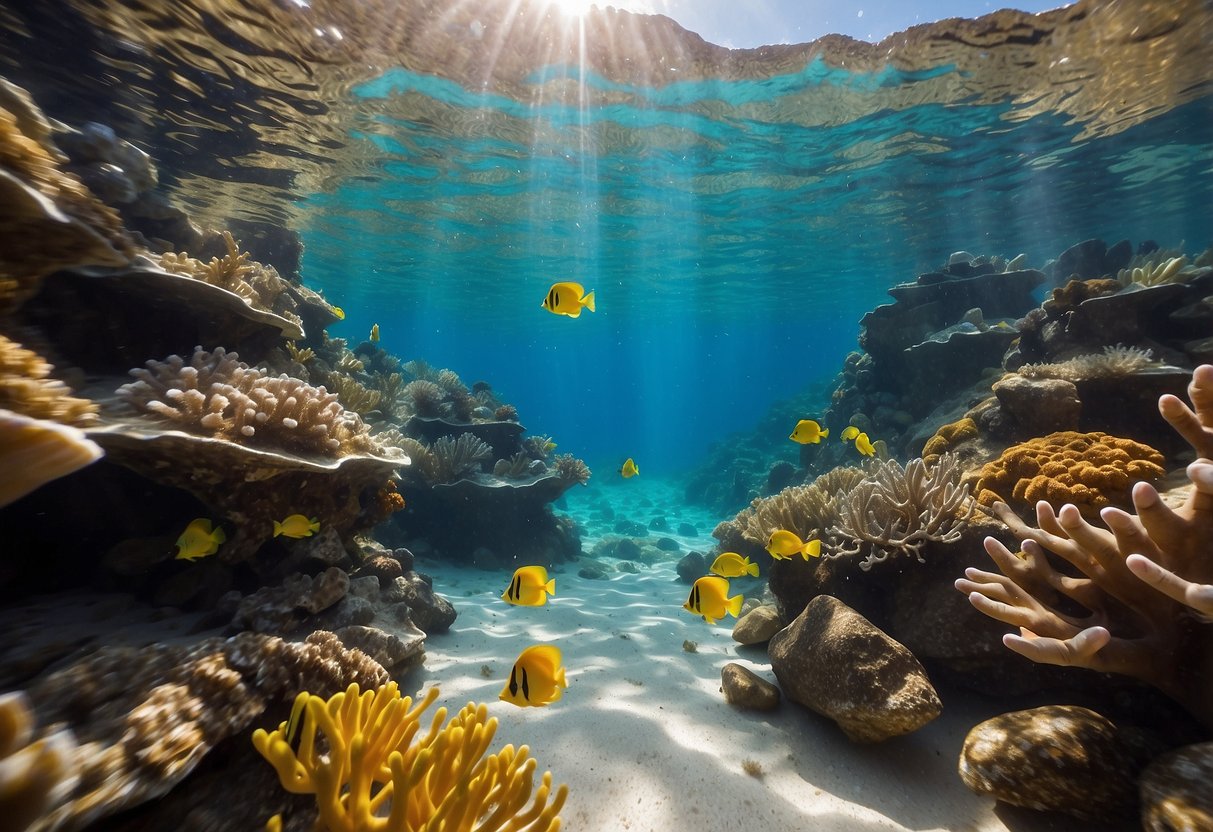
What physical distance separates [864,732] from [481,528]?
817 centimetres

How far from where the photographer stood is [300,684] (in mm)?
2707

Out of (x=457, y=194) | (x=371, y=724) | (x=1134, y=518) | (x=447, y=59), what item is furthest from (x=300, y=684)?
(x=457, y=194)

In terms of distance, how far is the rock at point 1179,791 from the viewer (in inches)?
79.6

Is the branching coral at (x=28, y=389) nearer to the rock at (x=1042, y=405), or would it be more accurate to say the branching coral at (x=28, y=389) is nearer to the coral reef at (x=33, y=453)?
the coral reef at (x=33, y=453)

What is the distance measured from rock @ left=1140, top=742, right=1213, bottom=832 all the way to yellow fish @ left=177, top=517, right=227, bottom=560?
5670mm

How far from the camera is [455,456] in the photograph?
993 cm

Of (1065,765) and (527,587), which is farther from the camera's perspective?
(527,587)

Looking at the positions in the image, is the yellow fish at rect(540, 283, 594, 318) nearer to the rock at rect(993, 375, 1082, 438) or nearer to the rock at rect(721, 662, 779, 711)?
the rock at rect(721, 662, 779, 711)

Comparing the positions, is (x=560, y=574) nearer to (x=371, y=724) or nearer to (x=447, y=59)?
(x=371, y=724)

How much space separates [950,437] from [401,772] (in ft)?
23.9

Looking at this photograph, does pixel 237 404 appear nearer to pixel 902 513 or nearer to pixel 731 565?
pixel 731 565

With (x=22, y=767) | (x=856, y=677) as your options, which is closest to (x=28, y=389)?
(x=22, y=767)

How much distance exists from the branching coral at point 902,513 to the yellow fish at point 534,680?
3.06 m

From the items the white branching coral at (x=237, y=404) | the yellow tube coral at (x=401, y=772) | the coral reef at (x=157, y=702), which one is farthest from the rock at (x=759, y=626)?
the white branching coral at (x=237, y=404)
